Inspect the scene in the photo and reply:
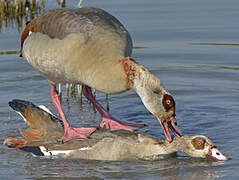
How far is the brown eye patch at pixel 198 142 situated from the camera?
8.12 metres

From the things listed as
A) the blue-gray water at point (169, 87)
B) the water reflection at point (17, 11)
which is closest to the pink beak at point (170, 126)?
the blue-gray water at point (169, 87)

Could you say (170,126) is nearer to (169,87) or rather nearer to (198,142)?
(198,142)

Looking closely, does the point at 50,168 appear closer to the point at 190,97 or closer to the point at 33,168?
the point at 33,168

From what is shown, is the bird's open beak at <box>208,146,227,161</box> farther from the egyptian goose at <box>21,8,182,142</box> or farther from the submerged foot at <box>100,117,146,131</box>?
the submerged foot at <box>100,117,146,131</box>

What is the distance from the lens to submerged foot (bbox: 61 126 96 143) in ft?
28.6

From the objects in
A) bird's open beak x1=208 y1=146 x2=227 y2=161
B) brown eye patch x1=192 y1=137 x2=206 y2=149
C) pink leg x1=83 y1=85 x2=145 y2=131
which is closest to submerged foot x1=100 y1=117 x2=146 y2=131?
pink leg x1=83 y1=85 x2=145 y2=131

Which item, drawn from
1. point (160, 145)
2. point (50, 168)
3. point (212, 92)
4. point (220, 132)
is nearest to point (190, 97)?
point (212, 92)

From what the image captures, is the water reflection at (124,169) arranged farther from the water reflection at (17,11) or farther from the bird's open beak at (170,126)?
the water reflection at (17,11)

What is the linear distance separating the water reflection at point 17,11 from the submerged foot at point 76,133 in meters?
5.69

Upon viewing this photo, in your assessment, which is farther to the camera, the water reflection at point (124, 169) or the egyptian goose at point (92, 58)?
the egyptian goose at point (92, 58)

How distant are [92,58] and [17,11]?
21.2ft

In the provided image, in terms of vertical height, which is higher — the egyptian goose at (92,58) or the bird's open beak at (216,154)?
the egyptian goose at (92,58)

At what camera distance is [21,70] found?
11914mm

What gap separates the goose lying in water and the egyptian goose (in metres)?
0.22
